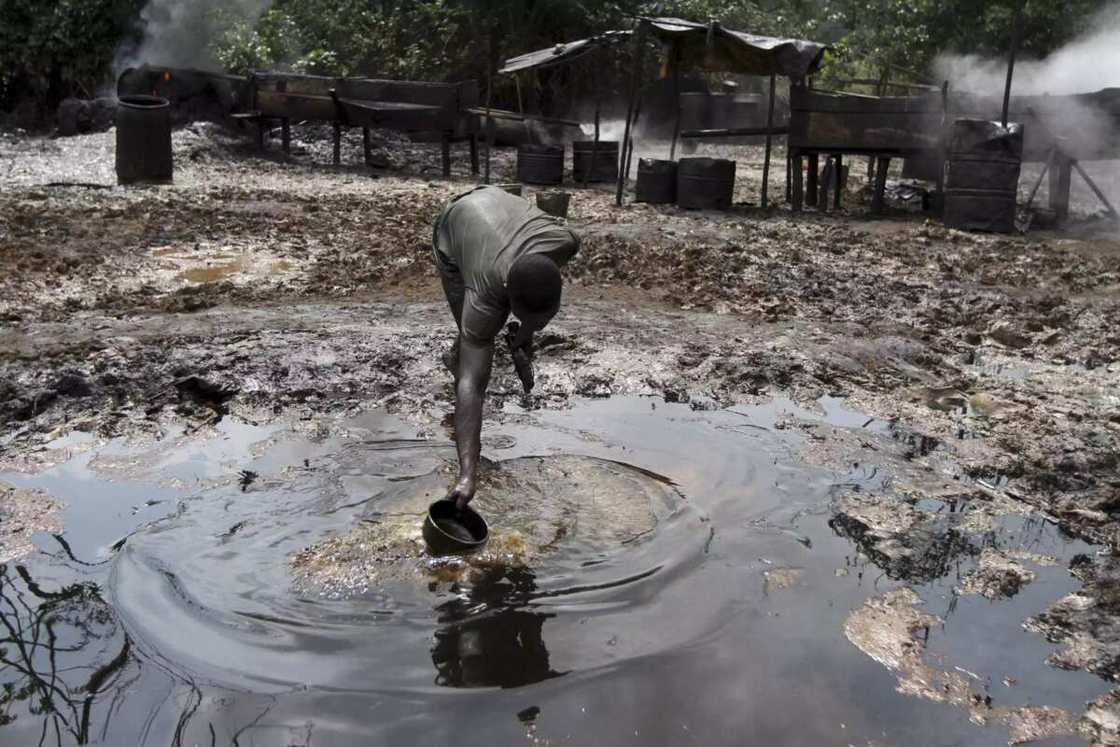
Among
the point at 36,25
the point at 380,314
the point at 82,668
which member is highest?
the point at 36,25

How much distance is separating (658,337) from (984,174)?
576 centimetres

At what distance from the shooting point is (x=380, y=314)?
7133mm

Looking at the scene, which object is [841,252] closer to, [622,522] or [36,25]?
[622,522]

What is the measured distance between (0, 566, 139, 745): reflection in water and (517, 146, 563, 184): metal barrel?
11267 millimetres

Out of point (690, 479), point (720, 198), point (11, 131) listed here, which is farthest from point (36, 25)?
point (690, 479)

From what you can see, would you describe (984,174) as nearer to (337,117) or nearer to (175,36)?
(337,117)

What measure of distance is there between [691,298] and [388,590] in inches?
184

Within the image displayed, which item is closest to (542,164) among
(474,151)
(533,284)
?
(474,151)

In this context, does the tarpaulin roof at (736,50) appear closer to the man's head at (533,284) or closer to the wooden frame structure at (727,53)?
the wooden frame structure at (727,53)

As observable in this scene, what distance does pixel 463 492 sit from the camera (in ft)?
12.4

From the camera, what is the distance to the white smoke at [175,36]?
20.4 metres

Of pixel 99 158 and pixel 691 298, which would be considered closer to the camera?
pixel 691 298

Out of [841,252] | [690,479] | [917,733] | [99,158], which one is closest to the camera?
[917,733]

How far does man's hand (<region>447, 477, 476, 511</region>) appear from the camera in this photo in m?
3.79
